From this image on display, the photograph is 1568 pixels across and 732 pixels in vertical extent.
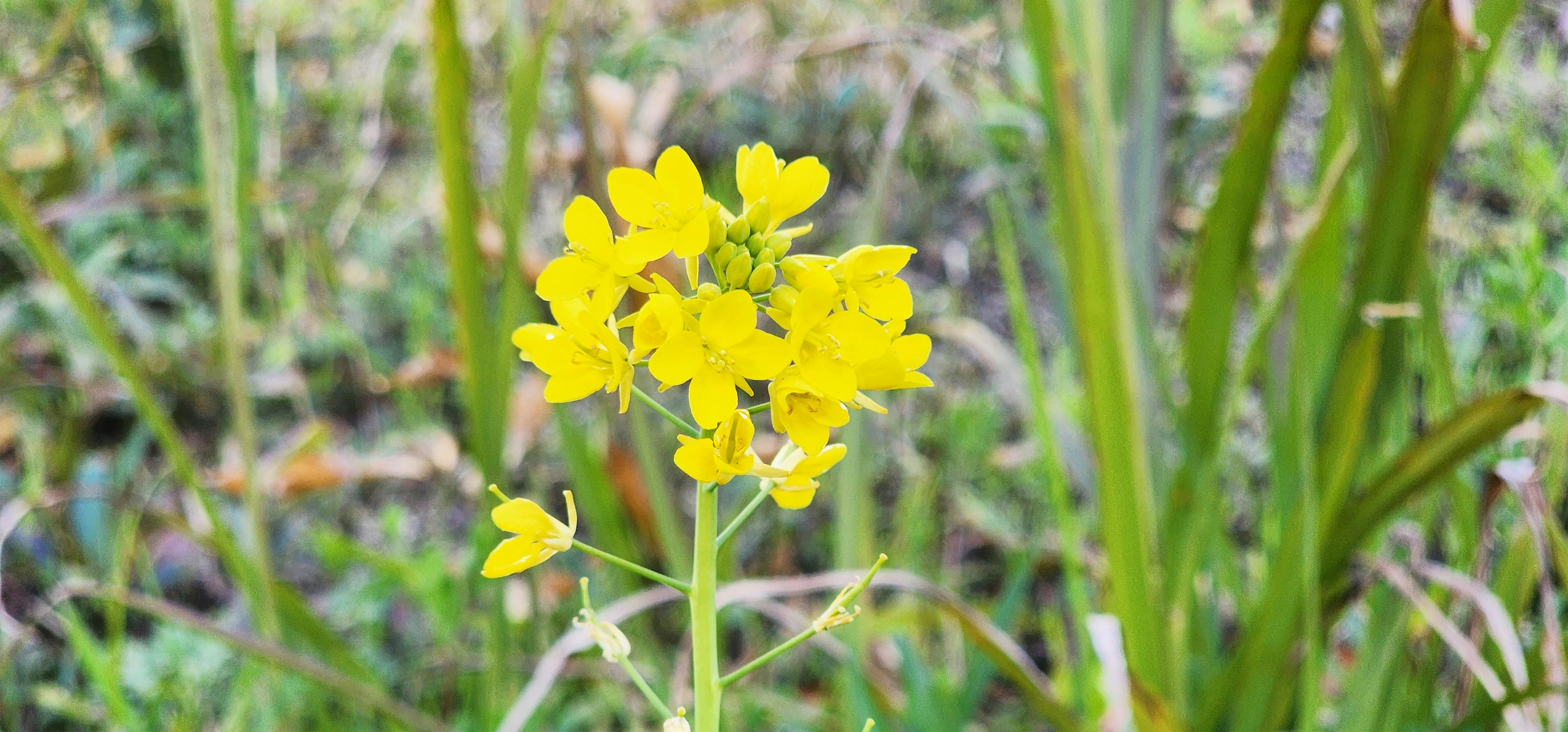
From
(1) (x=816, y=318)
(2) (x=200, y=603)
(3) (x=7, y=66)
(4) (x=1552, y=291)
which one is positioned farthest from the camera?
(3) (x=7, y=66)

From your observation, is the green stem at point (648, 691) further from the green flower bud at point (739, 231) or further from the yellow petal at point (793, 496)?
the green flower bud at point (739, 231)

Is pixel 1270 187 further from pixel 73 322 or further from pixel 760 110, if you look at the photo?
pixel 73 322

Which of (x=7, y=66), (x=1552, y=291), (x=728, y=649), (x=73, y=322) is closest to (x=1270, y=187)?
(x=1552, y=291)

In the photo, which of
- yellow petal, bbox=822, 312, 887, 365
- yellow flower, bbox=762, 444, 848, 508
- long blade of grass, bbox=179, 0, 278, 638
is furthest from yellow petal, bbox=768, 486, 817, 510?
long blade of grass, bbox=179, 0, 278, 638

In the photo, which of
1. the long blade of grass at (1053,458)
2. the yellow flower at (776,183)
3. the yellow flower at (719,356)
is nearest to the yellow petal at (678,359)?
the yellow flower at (719,356)

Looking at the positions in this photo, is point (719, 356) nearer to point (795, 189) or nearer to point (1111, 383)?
point (795, 189)

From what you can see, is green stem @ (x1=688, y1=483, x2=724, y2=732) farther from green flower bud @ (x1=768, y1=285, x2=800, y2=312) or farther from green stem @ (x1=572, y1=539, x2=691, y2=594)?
green flower bud @ (x1=768, y1=285, x2=800, y2=312)

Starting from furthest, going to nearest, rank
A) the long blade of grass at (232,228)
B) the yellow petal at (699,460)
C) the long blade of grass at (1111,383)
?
1. the long blade of grass at (232,228)
2. the long blade of grass at (1111,383)
3. the yellow petal at (699,460)
